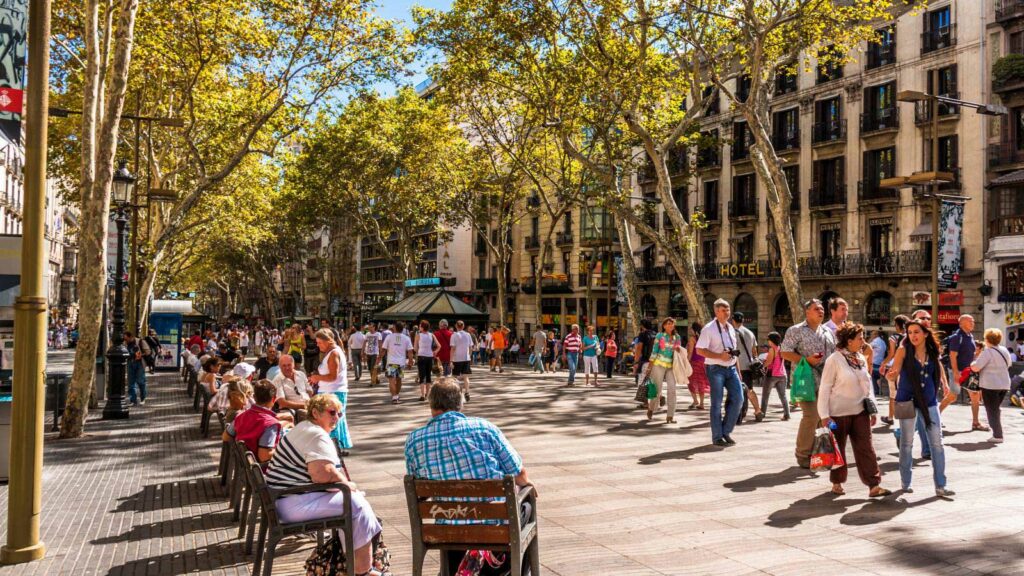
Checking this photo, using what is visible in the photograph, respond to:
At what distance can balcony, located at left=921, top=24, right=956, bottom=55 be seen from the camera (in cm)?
3061

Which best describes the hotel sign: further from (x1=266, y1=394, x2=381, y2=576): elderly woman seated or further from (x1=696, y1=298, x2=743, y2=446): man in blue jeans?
(x1=266, y1=394, x2=381, y2=576): elderly woman seated

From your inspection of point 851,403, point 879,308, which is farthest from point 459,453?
point 879,308

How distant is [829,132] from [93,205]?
31.4 m

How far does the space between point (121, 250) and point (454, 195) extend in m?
23.5

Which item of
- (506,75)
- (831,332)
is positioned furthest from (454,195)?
(831,332)

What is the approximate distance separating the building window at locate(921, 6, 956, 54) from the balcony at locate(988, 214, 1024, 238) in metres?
7.12

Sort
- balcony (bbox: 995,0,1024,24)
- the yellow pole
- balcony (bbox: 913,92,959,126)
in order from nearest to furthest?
1. the yellow pole
2. balcony (bbox: 995,0,1024,24)
3. balcony (bbox: 913,92,959,126)

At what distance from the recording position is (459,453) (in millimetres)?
4520

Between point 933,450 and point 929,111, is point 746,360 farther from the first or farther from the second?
point 929,111

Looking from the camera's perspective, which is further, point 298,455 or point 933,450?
point 933,450

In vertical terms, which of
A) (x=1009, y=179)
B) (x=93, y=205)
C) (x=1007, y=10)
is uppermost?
(x=1007, y=10)

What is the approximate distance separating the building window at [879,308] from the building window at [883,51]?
373 inches

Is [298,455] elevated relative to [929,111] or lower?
lower

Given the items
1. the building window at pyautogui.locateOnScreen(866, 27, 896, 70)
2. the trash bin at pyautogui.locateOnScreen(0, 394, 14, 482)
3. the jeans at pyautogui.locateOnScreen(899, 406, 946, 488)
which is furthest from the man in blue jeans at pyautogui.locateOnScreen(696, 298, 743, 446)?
the building window at pyautogui.locateOnScreen(866, 27, 896, 70)
